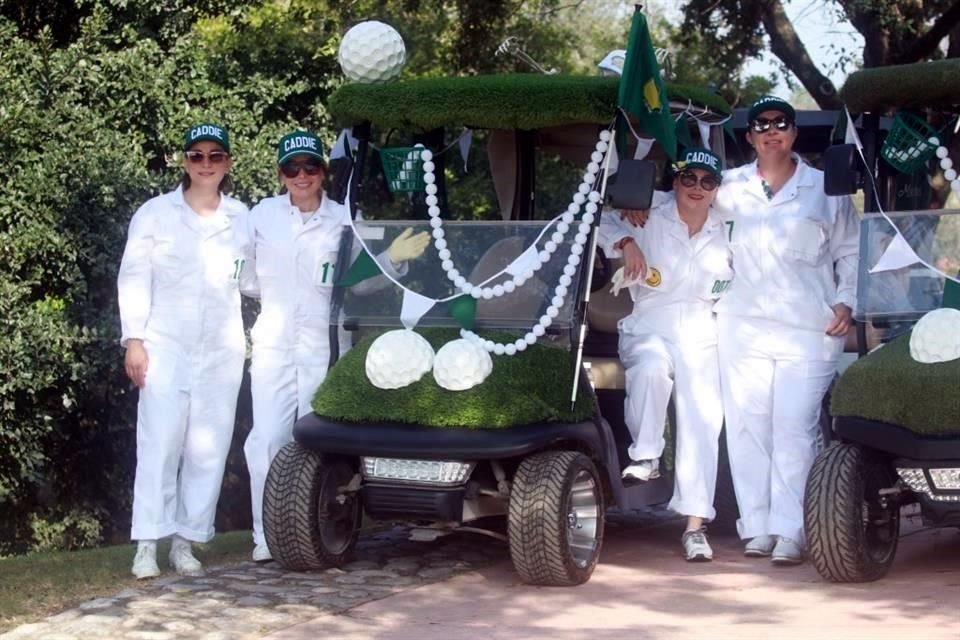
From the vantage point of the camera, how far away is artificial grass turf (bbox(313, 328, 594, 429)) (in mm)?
6895

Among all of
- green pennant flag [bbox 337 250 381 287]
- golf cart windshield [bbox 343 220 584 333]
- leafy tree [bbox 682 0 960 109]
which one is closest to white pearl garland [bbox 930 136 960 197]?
golf cart windshield [bbox 343 220 584 333]

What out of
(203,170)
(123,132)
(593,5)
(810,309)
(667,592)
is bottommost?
(667,592)

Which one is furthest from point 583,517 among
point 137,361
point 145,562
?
point 137,361

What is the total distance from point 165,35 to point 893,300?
6.68m

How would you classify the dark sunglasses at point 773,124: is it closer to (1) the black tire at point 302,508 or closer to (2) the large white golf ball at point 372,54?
(2) the large white golf ball at point 372,54

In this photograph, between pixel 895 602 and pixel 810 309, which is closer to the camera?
pixel 895 602

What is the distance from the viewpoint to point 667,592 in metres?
6.93

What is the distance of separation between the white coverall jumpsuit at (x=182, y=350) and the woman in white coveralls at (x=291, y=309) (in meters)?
0.14

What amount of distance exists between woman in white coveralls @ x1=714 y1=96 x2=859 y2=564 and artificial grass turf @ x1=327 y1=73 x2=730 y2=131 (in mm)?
1019

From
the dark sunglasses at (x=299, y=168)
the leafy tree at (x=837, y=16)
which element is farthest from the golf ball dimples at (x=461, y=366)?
the leafy tree at (x=837, y=16)

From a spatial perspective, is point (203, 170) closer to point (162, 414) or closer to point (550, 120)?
point (162, 414)

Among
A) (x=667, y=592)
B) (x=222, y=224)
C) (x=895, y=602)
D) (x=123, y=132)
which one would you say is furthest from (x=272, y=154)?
(x=895, y=602)

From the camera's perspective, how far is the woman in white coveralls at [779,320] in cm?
761

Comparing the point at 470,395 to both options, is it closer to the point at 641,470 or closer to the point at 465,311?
the point at 465,311
